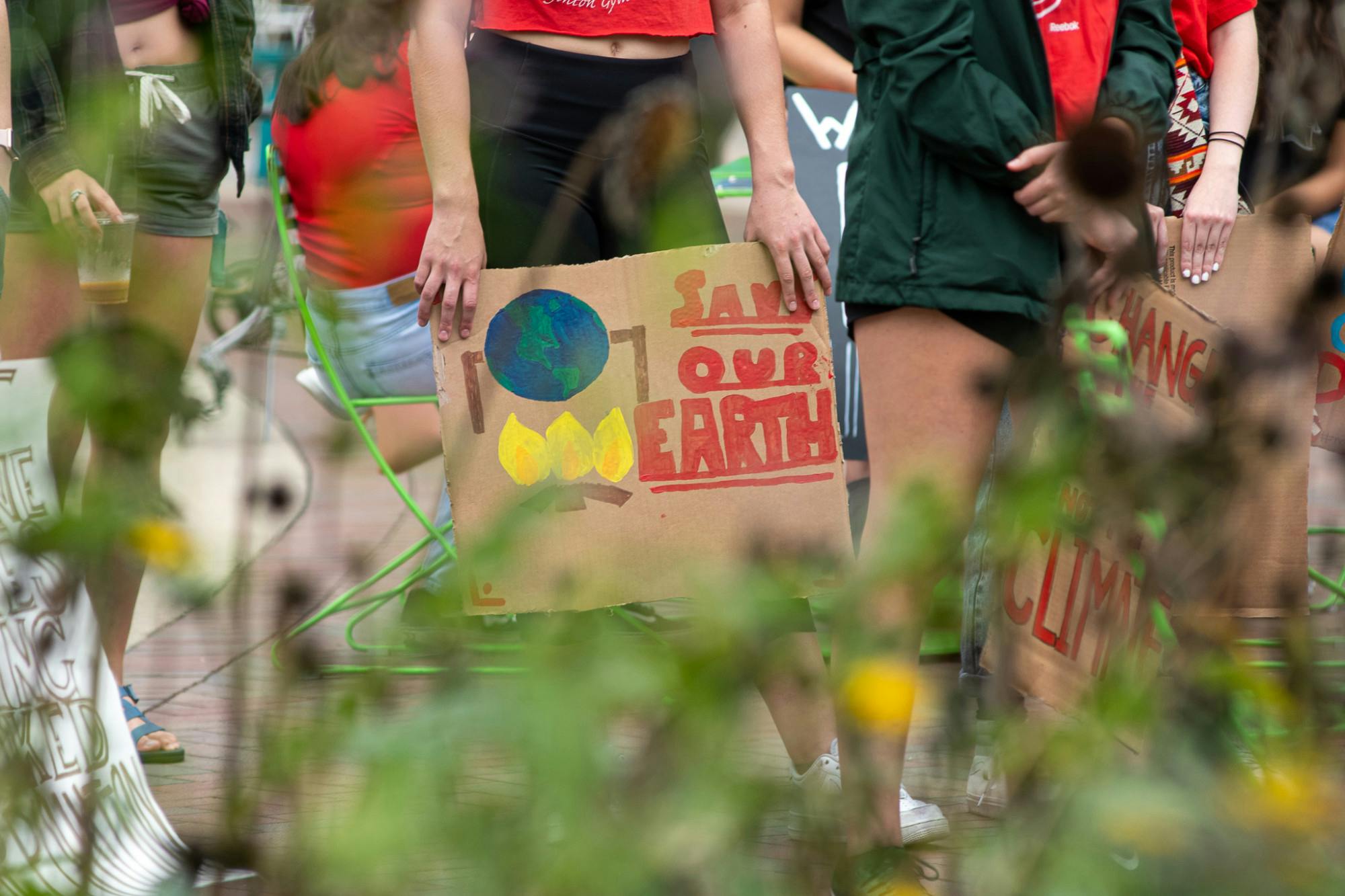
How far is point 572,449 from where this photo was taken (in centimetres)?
265

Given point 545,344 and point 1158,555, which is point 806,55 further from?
point 1158,555

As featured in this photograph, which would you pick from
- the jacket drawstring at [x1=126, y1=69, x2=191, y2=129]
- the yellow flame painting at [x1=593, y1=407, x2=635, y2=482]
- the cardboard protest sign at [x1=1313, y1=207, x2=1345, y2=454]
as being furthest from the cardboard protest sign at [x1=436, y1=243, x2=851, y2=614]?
the cardboard protest sign at [x1=1313, y1=207, x2=1345, y2=454]

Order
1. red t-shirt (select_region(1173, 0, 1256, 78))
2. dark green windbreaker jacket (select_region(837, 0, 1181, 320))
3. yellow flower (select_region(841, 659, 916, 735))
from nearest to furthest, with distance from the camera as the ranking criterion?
yellow flower (select_region(841, 659, 916, 735)) → dark green windbreaker jacket (select_region(837, 0, 1181, 320)) → red t-shirt (select_region(1173, 0, 1256, 78))

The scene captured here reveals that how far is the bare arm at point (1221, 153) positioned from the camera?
3.22 meters

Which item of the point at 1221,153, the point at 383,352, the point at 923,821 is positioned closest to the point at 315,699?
the point at 923,821

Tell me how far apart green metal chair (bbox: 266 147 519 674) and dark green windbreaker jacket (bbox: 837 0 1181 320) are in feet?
2.51

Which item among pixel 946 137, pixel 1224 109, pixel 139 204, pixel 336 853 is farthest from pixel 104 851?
pixel 1224 109

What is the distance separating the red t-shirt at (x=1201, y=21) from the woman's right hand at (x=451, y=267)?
1586 mm

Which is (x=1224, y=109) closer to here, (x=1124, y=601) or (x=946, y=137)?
(x=946, y=137)

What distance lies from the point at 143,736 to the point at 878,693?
9.45 ft

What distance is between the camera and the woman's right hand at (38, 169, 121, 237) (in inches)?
75.7

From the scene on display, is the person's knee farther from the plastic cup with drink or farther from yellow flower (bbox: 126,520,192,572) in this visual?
the plastic cup with drink

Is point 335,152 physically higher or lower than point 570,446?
higher

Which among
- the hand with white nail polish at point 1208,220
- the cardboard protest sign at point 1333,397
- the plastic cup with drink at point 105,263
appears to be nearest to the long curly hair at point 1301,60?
the cardboard protest sign at point 1333,397
